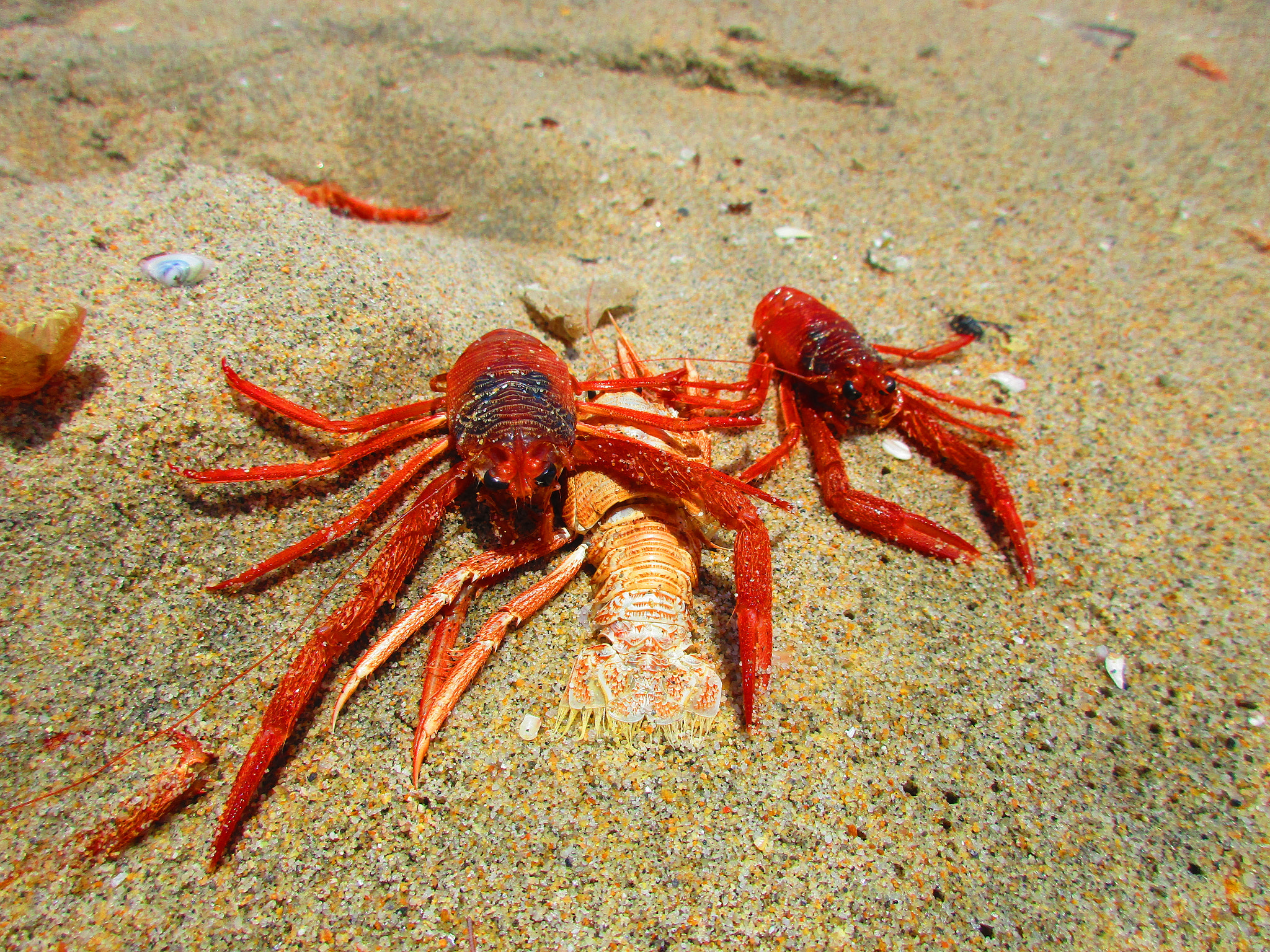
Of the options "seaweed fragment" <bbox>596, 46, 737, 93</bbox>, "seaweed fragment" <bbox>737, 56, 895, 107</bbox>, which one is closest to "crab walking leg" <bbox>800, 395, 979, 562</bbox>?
"seaweed fragment" <bbox>737, 56, 895, 107</bbox>

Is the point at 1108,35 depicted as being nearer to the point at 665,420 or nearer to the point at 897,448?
the point at 897,448

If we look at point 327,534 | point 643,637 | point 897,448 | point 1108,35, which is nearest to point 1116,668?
point 897,448

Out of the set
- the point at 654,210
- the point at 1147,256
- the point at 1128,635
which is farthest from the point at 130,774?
the point at 1147,256

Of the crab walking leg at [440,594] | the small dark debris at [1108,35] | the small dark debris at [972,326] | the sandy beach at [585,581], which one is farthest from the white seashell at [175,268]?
the small dark debris at [1108,35]

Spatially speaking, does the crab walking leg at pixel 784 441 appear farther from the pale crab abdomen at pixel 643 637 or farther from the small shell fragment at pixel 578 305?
the small shell fragment at pixel 578 305

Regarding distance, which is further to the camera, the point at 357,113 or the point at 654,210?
the point at 357,113

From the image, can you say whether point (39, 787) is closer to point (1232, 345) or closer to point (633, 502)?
point (633, 502)

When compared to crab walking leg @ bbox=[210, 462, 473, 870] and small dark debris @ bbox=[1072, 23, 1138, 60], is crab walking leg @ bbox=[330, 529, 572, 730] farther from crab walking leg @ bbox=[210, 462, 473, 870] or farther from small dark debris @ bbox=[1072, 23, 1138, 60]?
small dark debris @ bbox=[1072, 23, 1138, 60]
